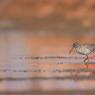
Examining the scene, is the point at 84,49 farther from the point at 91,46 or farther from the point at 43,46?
the point at 43,46

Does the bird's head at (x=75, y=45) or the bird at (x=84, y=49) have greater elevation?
the bird's head at (x=75, y=45)

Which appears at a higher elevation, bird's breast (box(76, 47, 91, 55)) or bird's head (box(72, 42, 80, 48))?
bird's head (box(72, 42, 80, 48))

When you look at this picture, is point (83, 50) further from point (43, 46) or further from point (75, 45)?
point (43, 46)

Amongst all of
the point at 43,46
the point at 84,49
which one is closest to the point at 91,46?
the point at 84,49

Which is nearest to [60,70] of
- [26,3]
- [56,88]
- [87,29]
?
[56,88]

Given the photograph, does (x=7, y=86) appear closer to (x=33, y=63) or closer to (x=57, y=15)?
(x=33, y=63)

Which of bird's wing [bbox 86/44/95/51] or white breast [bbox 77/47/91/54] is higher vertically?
bird's wing [bbox 86/44/95/51]

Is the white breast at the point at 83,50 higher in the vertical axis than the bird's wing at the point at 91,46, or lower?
lower

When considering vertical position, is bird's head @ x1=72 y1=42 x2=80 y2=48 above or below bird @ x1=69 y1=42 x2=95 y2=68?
above
